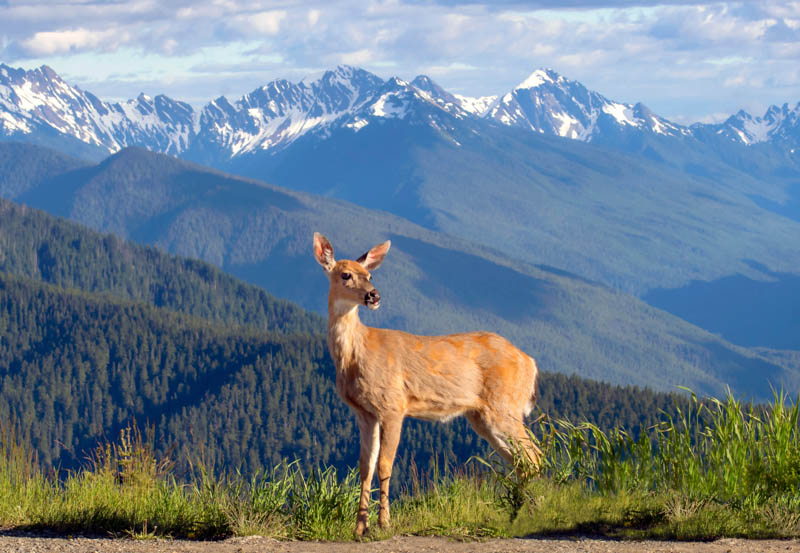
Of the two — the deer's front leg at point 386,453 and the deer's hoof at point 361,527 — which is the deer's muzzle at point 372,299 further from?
the deer's hoof at point 361,527

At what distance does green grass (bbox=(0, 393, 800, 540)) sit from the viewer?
554 inches

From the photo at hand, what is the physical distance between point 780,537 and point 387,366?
19.4 ft

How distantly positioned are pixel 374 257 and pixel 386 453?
117 inches

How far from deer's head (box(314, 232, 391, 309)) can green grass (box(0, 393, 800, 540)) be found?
2.63 metres

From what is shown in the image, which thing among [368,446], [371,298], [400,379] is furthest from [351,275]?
[368,446]

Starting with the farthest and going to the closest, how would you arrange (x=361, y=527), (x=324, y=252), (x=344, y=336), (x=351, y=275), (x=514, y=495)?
(x=324, y=252) → (x=344, y=336) → (x=514, y=495) → (x=351, y=275) → (x=361, y=527)

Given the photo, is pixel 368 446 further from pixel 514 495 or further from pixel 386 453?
pixel 514 495

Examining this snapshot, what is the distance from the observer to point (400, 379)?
587 inches

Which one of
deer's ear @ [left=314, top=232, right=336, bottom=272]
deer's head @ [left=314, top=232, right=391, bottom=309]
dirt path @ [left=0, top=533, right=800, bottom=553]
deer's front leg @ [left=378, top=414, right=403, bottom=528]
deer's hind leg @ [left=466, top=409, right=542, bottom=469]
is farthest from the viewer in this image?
deer's hind leg @ [left=466, top=409, right=542, bottom=469]

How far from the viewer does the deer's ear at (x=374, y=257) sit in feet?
49.4

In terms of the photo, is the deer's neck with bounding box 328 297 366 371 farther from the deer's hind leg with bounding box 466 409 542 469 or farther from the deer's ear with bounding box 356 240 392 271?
the deer's hind leg with bounding box 466 409 542 469

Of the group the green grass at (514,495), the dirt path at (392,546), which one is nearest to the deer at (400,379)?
the green grass at (514,495)

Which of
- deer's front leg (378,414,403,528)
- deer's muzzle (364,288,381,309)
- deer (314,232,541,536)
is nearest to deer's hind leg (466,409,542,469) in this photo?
deer (314,232,541,536)

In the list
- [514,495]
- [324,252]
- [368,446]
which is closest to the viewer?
[368,446]
